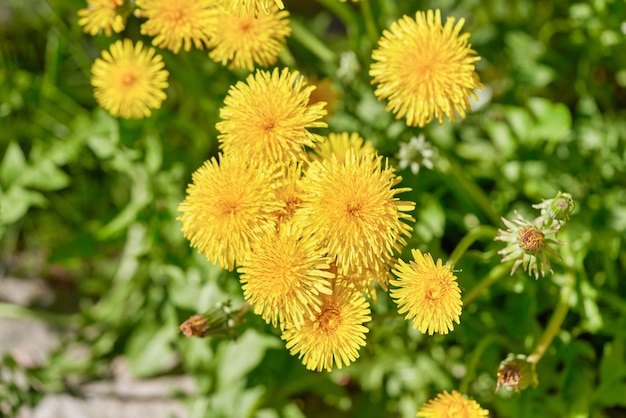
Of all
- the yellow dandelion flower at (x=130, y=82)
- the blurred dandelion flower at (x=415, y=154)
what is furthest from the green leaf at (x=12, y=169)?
the blurred dandelion flower at (x=415, y=154)

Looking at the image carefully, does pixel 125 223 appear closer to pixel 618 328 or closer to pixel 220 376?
pixel 220 376

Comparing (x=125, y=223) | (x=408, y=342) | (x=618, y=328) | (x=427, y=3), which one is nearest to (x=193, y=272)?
(x=125, y=223)

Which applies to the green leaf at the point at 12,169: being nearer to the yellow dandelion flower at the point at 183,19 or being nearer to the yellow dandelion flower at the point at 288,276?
the yellow dandelion flower at the point at 183,19

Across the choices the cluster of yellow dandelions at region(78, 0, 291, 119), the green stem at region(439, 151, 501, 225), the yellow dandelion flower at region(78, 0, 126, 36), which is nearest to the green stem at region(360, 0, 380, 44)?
the cluster of yellow dandelions at region(78, 0, 291, 119)

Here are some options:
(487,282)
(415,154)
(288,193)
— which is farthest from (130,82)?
(487,282)

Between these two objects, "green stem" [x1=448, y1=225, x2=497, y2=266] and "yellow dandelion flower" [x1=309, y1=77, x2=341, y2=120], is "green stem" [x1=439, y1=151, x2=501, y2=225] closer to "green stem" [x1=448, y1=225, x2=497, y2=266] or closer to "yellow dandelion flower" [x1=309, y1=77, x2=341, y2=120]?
"green stem" [x1=448, y1=225, x2=497, y2=266]
